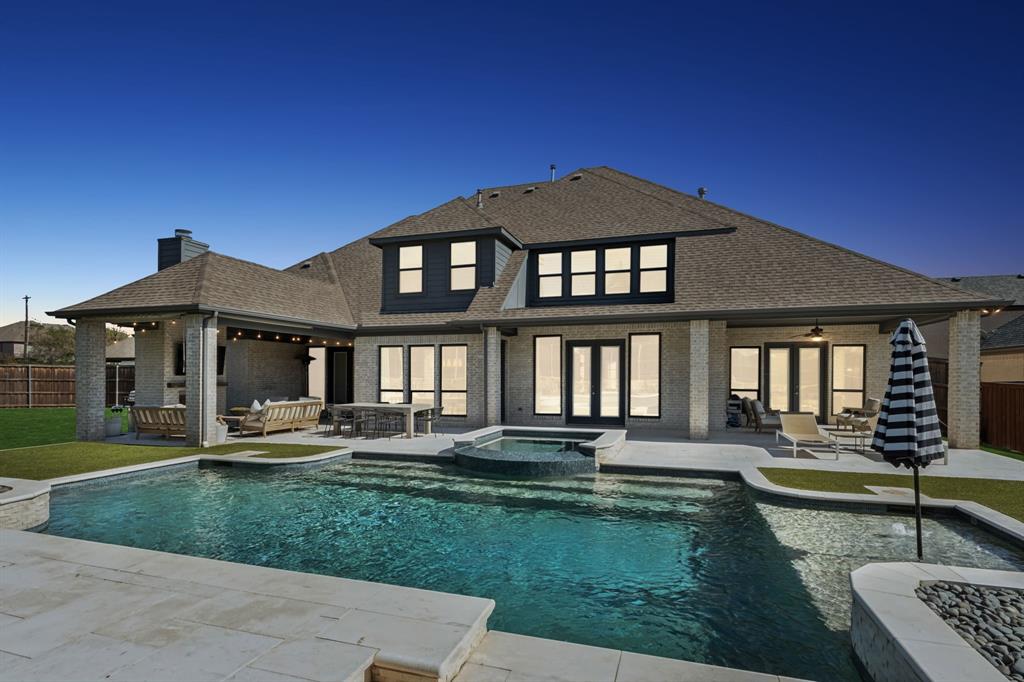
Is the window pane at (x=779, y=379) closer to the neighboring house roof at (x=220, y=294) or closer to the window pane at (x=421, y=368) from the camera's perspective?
the window pane at (x=421, y=368)

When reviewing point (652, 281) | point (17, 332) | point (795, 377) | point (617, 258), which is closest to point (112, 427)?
point (617, 258)

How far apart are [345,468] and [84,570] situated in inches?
255

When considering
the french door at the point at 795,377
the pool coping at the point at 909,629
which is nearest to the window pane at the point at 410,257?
the french door at the point at 795,377

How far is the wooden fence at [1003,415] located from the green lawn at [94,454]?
1759 cm

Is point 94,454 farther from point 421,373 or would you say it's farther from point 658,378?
point 658,378

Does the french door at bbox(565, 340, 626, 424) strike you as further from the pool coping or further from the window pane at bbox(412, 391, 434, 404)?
the pool coping

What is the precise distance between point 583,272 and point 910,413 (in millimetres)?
11997

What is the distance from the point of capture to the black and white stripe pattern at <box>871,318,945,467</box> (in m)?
5.27

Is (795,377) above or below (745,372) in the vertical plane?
below

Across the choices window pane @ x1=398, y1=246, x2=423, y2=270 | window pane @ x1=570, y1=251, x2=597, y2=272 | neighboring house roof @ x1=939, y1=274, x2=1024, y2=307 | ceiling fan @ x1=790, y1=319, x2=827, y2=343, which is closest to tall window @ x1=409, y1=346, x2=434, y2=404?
window pane @ x1=398, y1=246, x2=423, y2=270

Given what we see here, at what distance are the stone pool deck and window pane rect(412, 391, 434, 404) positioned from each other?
497 inches

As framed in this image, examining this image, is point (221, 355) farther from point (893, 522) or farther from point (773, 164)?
point (773, 164)

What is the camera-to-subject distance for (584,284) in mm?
16781

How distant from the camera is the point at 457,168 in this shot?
76.0 feet
